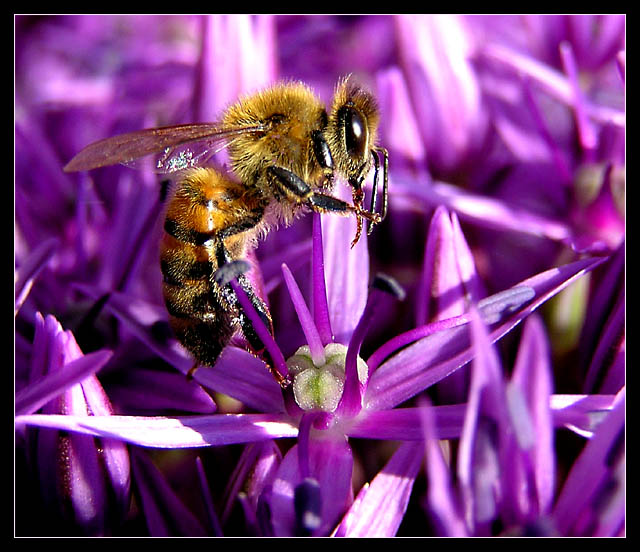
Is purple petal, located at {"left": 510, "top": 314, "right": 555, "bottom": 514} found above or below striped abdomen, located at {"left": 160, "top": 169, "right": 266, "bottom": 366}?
below

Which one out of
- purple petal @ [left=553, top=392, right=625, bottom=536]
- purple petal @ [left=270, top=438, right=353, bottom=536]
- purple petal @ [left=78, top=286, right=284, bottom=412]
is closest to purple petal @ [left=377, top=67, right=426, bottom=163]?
purple petal @ [left=78, top=286, right=284, bottom=412]

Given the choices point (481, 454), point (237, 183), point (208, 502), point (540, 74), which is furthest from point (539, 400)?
point (540, 74)

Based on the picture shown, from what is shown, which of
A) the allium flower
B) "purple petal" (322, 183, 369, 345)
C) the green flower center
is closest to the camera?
the allium flower

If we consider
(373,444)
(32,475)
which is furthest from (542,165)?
(32,475)

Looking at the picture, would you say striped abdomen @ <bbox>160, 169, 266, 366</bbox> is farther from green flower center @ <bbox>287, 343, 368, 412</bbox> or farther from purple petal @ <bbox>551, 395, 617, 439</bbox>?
purple petal @ <bbox>551, 395, 617, 439</bbox>

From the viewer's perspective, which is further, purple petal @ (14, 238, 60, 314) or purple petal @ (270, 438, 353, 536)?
purple petal @ (14, 238, 60, 314)

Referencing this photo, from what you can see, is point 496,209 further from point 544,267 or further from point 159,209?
point 159,209

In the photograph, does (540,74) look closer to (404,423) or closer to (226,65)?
(226,65)
